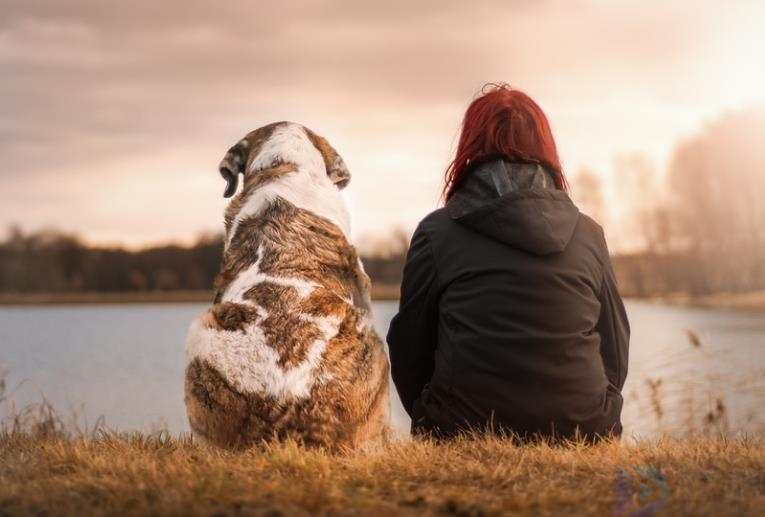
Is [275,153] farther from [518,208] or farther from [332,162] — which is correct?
[518,208]

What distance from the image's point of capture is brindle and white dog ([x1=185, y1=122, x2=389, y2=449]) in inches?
184

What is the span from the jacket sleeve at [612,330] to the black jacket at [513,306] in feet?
0.05

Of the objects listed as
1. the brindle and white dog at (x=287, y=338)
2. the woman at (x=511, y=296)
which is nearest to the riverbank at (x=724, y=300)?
the woman at (x=511, y=296)

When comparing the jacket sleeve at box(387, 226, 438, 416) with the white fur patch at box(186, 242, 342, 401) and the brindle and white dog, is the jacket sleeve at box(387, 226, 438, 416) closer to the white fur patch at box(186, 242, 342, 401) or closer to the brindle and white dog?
the brindle and white dog

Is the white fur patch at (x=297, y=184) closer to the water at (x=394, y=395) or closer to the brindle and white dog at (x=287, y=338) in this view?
the brindle and white dog at (x=287, y=338)

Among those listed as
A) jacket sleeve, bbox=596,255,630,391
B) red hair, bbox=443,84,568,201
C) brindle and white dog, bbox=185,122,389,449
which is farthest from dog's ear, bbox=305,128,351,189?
jacket sleeve, bbox=596,255,630,391

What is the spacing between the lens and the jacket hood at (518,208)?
193 inches

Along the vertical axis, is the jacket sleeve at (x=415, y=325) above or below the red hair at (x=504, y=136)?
below

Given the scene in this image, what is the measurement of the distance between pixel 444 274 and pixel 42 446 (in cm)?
304

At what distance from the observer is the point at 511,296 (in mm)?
4961

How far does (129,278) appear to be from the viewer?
4456 cm

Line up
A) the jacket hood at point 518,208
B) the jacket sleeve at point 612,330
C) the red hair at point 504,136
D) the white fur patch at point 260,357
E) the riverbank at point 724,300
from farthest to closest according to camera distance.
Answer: the riverbank at point 724,300
the jacket sleeve at point 612,330
the red hair at point 504,136
the jacket hood at point 518,208
the white fur patch at point 260,357

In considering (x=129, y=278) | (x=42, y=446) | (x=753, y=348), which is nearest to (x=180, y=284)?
(x=129, y=278)

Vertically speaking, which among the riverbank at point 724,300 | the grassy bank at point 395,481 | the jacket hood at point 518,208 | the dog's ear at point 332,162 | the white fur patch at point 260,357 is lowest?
the riverbank at point 724,300
